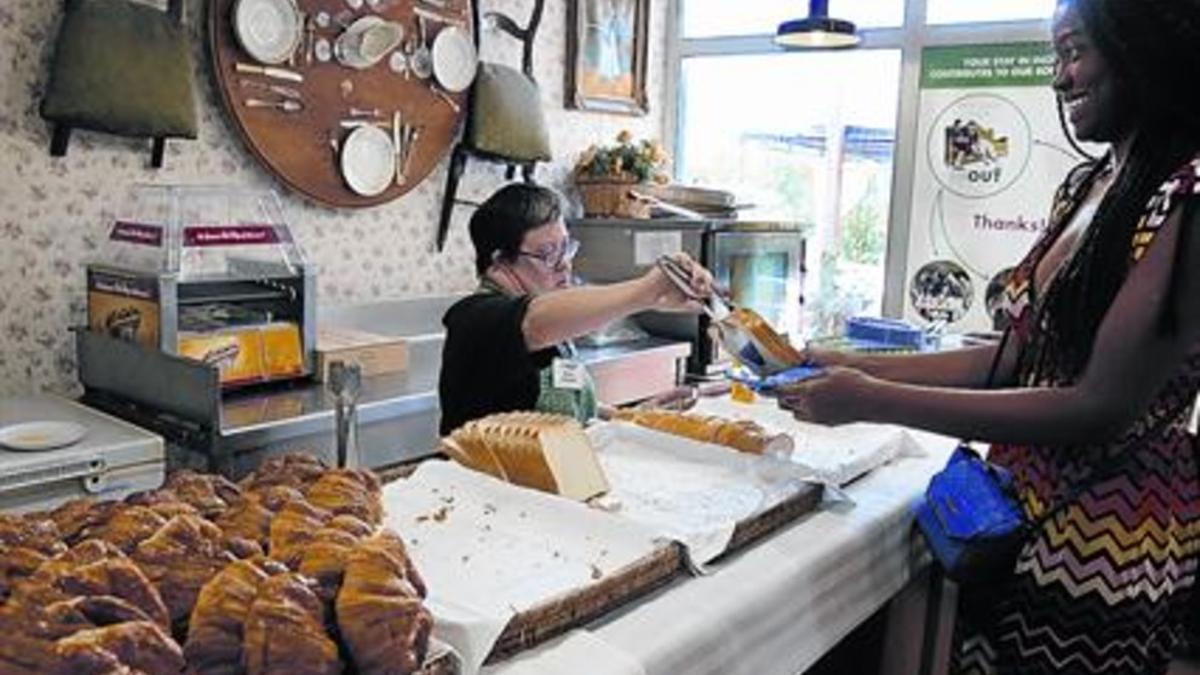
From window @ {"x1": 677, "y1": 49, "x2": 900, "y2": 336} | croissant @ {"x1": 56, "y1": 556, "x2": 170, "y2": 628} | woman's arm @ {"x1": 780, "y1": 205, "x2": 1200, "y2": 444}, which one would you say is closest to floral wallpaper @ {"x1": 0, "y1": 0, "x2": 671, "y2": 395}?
window @ {"x1": 677, "y1": 49, "x2": 900, "y2": 336}

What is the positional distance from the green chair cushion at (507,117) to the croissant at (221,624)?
8.56 ft

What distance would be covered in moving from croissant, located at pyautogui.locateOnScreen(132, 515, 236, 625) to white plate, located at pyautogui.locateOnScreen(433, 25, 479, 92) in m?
2.47

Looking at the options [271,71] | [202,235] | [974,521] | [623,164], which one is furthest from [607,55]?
[974,521]

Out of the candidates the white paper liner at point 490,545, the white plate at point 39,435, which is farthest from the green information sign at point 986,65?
the white plate at point 39,435

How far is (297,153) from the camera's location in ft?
9.21

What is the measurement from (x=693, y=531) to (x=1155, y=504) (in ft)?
1.92

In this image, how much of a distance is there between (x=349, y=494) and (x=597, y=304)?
800 mm

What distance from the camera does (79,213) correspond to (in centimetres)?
240

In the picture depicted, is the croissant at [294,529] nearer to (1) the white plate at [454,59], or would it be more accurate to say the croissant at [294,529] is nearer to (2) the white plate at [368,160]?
(2) the white plate at [368,160]

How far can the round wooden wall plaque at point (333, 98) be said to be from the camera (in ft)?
8.65

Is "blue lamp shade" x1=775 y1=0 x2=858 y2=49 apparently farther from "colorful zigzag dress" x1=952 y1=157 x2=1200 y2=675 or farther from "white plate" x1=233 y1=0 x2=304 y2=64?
"colorful zigzag dress" x1=952 y1=157 x2=1200 y2=675

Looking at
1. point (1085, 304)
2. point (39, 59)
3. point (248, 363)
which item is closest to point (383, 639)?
point (1085, 304)

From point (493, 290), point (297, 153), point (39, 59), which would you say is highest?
point (39, 59)

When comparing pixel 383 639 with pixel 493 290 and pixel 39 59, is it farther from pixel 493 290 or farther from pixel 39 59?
pixel 39 59
